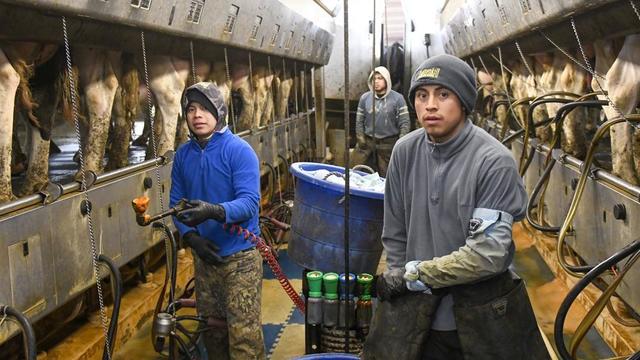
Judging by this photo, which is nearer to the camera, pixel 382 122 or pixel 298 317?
pixel 298 317

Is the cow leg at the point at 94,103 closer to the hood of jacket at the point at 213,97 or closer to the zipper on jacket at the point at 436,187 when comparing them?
the hood of jacket at the point at 213,97

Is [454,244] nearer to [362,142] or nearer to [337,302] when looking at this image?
[337,302]

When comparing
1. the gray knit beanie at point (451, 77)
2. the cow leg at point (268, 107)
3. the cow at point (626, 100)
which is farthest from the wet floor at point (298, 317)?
the cow leg at point (268, 107)

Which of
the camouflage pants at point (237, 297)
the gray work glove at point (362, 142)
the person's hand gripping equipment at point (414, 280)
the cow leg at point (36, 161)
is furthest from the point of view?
the gray work glove at point (362, 142)

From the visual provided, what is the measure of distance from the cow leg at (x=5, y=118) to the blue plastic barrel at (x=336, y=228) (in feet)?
4.73

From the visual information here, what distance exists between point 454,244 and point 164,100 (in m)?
3.74

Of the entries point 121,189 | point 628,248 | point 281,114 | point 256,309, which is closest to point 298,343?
point 256,309

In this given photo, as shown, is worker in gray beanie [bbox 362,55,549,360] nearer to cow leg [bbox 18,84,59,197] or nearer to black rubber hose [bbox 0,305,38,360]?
black rubber hose [bbox 0,305,38,360]

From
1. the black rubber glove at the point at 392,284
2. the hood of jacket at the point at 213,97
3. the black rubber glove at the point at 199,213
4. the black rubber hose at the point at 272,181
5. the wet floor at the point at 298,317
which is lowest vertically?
the wet floor at the point at 298,317

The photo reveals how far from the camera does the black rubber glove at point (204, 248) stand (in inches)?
127

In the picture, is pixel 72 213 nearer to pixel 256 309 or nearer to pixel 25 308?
pixel 25 308

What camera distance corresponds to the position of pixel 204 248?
3227 mm

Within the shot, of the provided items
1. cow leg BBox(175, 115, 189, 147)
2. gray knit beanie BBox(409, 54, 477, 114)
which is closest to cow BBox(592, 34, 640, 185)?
gray knit beanie BBox(409, 54, 477, 114)

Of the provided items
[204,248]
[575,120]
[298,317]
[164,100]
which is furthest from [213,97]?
[575,120]
